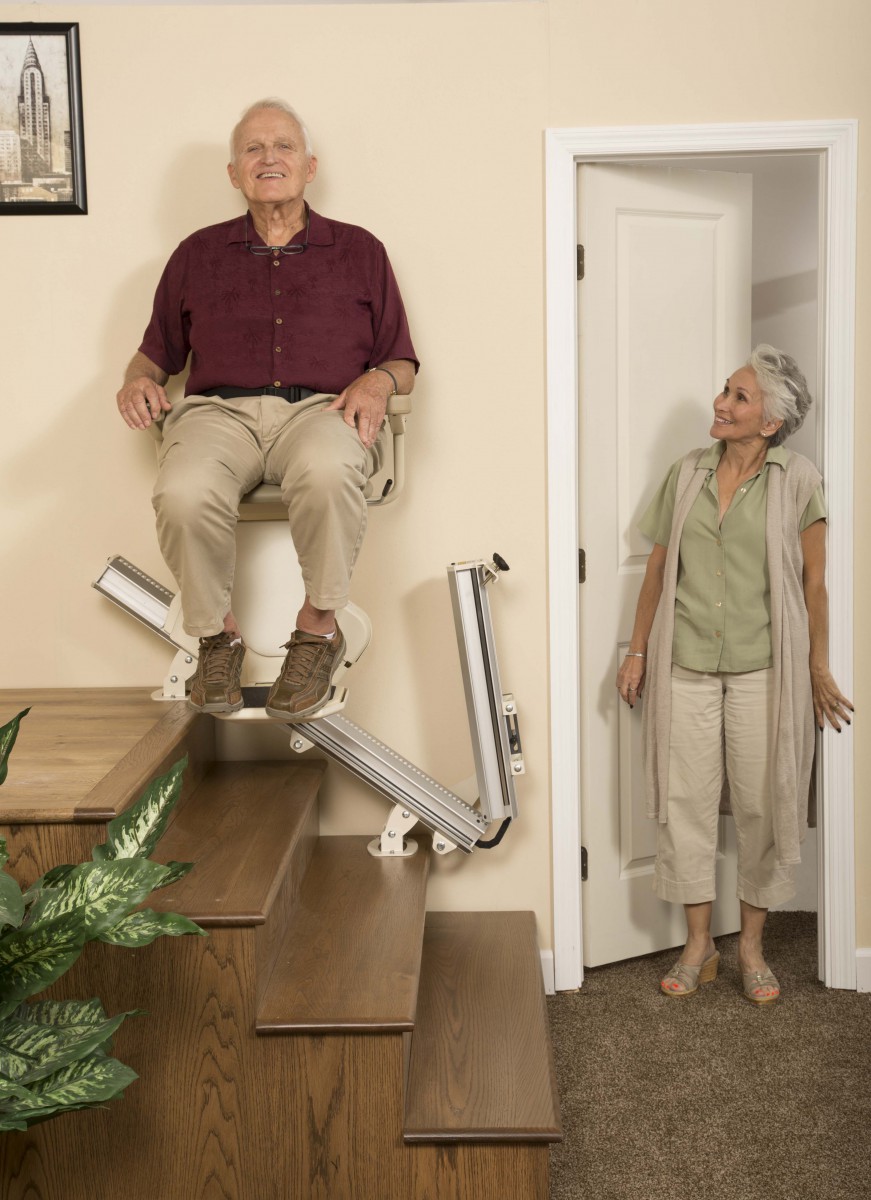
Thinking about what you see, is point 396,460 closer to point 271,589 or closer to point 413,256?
point 271,589

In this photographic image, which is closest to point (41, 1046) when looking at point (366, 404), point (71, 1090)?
point (71, 1090)

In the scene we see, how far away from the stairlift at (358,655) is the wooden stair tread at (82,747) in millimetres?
133

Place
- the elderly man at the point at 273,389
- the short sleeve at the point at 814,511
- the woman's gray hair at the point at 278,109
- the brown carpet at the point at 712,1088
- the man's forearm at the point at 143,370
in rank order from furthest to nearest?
1. the short sleeve at the point at 814,511
2. the man's forearm at the point at 143,370
3. the woman's gray hair at the point at 278,109
4. the elderly man at the point at 273,389
5. the brown carpet at the point at 712,1088

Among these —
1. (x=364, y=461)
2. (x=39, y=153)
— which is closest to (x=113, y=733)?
(x=364, y=461)

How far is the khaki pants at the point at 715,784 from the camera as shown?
2836 mm

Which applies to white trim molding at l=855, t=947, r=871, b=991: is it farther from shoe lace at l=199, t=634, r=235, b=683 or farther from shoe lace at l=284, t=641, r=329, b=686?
shoe lace at l=199, t=634, r=235, b=683

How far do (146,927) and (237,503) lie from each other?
1.01m

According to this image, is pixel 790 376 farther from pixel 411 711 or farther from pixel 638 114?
pixel 411 711

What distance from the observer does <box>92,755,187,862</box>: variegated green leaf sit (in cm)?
169

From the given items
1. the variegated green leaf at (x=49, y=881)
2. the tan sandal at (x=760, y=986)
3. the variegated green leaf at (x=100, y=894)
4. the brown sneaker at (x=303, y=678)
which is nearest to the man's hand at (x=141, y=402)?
the brown sneaker at (x=303, y=678)

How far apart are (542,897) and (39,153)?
230 centimetres

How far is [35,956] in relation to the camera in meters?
1.60

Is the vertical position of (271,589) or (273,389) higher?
(273,389)

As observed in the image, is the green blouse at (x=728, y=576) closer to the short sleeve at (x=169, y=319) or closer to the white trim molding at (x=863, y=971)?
the white trim molding at (x=863, y=971)
